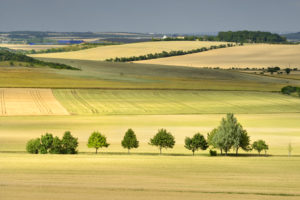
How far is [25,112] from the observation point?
79.3 metres

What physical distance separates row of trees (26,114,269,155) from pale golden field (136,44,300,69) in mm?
106481

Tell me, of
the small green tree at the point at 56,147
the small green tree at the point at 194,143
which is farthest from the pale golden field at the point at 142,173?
the small green tree at the point at 56,147

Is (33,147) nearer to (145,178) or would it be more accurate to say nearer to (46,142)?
(46,142)

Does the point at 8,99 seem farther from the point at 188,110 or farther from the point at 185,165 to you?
the point at 185,165

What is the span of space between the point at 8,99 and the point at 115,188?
57066 millimetres

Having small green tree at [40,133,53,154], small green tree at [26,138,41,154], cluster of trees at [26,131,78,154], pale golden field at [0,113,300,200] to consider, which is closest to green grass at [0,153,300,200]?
pale golden field at [0,113,300,200]

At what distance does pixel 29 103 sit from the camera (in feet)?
283

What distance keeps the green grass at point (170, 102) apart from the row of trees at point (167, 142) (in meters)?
22.9

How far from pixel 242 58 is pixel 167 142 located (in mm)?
125895

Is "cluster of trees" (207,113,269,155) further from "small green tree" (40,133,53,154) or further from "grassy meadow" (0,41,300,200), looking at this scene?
"small green tree" (40,133,53,154)

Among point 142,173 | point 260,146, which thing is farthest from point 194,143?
point 142,173

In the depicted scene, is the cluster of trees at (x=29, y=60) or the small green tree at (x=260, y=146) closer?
the small green tree at (x=260, y=146)

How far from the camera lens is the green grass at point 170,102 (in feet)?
275

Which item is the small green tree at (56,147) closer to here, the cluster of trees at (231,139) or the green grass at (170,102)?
the cluster of trees at (231,139)
